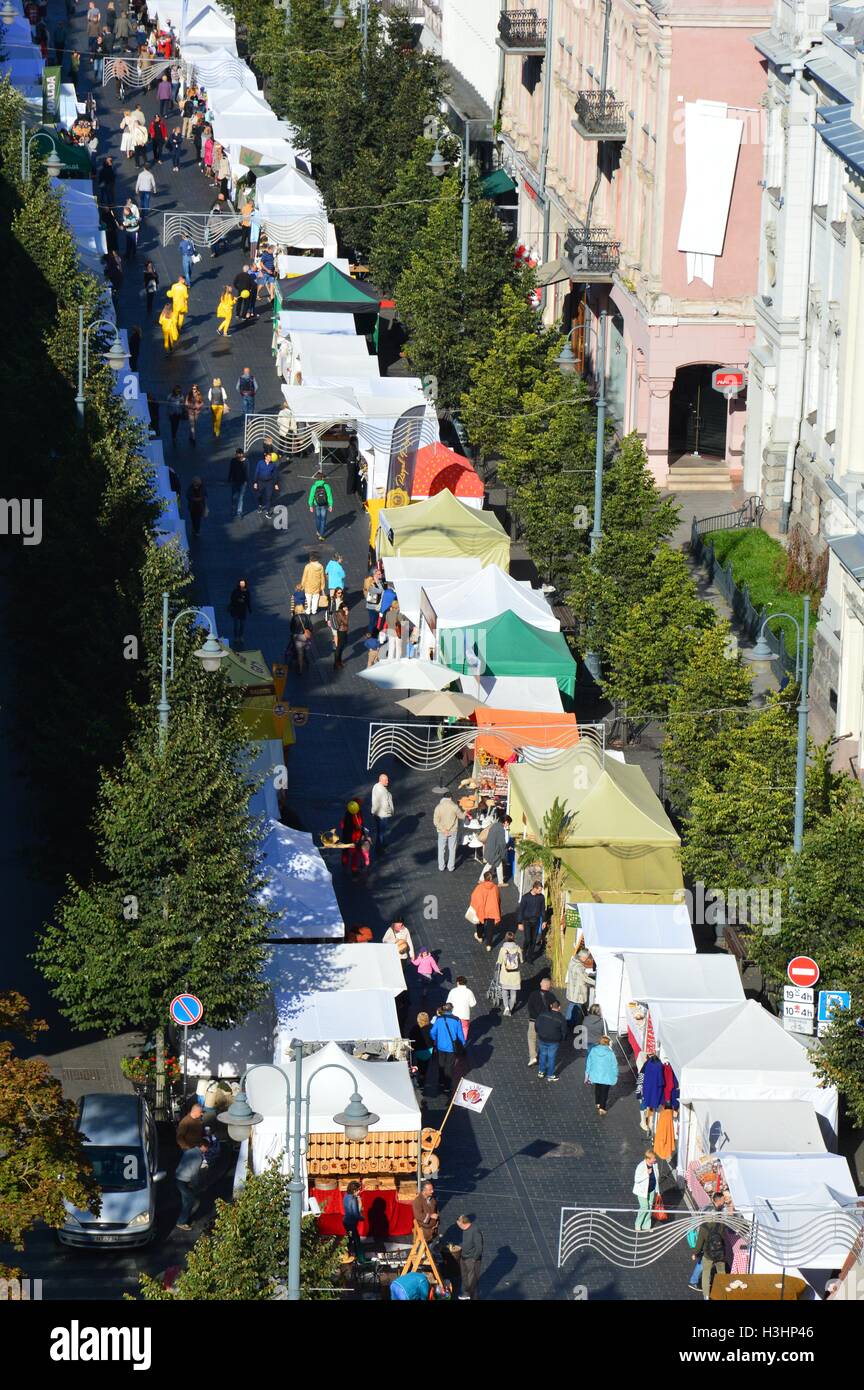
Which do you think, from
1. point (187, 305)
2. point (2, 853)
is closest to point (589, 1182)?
point (2, 853)

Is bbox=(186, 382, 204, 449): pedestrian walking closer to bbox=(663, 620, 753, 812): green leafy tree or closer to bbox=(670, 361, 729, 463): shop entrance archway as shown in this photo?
bbox=(670, 361, 729, 463): shop entrance archway

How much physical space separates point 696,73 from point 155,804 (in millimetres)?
31539

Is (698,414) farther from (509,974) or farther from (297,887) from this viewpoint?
(509,974)

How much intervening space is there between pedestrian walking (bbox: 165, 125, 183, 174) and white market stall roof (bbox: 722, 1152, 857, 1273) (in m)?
62.2

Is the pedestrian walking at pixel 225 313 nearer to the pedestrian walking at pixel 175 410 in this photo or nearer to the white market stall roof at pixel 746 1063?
the pedestrian walking at pixel 175 410

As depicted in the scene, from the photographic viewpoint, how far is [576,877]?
39250 mm

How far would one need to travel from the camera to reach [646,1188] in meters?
32.4

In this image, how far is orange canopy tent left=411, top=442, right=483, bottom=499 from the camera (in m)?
55.8

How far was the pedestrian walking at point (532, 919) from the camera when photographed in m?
40.2

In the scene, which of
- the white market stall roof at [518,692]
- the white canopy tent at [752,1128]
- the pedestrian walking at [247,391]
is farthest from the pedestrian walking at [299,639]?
the white canopy tent at [752,1128]

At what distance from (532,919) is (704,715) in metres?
3.94

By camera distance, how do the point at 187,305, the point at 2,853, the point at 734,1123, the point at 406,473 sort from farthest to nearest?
the point at 187,305, the point at 406,473, the point at 2,853, the point at 734,1123

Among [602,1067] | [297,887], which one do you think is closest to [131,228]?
[297,887]

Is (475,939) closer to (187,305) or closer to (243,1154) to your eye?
(243,1154)
